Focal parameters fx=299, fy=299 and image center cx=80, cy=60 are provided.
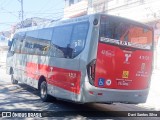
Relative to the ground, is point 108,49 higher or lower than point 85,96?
higher

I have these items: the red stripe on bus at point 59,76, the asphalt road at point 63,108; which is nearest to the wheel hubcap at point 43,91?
the asphalt road at point 63,108

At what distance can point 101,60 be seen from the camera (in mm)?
8383

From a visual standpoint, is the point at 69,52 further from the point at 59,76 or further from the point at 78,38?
the point at 59,76

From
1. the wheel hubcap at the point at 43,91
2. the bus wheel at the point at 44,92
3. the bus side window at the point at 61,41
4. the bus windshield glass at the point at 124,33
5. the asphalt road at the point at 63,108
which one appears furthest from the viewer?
the wheel hubcap at the point at 43,91

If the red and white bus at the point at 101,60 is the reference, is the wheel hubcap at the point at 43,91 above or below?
below

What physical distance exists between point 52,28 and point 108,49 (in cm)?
355

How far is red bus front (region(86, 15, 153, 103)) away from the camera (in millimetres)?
8430

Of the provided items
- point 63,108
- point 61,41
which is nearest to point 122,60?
point 61,41

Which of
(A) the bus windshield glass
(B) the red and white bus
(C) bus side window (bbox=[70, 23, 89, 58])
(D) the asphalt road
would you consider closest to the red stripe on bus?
(B) the red and white bus

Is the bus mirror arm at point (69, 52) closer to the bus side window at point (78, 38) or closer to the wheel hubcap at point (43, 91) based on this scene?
the bus side window at point (78, 38)

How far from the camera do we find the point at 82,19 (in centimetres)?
920

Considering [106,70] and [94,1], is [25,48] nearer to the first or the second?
[106,70]

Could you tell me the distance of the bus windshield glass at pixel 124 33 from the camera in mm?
8539

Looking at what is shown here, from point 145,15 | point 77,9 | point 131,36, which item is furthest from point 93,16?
point 77,9
